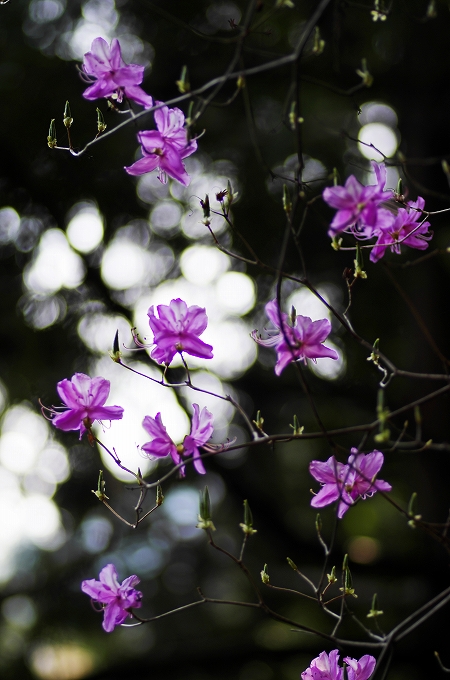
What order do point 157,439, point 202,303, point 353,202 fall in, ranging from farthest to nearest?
point 202,303 < point 157,439 < point 353,202

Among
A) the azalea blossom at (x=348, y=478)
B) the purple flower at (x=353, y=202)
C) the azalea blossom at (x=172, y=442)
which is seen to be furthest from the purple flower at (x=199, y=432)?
the purple flower at (x=353, y=202)

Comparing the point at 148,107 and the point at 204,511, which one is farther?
the point at 148,107

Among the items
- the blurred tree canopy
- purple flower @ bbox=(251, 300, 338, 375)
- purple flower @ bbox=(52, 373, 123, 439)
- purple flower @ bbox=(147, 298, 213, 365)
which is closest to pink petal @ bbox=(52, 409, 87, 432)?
purple flower @ bbox=(52, 373, 123, 439)

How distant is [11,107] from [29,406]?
1.02m

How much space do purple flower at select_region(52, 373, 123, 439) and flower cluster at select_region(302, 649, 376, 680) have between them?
1.12 ft

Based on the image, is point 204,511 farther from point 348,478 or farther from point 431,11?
point 431,11

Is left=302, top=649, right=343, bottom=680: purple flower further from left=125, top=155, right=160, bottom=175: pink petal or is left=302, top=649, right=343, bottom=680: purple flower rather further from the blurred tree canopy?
the blurred tree canopy

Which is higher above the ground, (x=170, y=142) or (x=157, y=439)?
(x=170, y=142)

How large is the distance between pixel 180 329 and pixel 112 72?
291 millimetres

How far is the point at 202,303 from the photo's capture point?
2.15 m

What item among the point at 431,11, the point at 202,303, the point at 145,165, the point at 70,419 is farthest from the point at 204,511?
the point at 202,303

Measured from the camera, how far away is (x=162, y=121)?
0.68 m

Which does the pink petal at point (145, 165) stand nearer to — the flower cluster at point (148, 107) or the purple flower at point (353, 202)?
the flower cluster at point (148, 107)

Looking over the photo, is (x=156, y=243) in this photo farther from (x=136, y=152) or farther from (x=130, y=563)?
(x=130, y=563)
